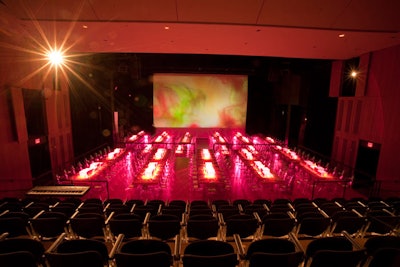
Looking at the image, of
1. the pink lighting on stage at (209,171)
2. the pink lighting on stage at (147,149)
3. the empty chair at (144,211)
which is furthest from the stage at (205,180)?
the empty chair at (144,211)

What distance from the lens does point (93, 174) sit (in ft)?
27.8

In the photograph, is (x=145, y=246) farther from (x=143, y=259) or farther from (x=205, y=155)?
(x=205, y=155)

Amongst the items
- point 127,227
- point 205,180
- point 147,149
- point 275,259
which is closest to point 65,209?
point 127,227

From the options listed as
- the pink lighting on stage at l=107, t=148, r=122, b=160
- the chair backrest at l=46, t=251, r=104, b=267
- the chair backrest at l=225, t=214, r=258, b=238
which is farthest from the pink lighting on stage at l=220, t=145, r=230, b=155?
the chair backrest at l=46, t=251, r=104, b=267

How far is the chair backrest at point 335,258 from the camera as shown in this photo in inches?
98.8

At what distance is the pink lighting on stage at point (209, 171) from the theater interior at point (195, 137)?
118mm

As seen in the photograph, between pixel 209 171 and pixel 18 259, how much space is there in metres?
6.51

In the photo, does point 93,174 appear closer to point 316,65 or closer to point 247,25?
point 247,25

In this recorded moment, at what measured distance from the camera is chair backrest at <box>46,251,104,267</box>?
2.43 meters

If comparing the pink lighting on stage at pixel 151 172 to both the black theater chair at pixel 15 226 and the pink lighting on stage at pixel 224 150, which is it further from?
the pink lighting on stage at pixel 224 150

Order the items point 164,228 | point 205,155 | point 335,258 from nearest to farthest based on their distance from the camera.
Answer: point 335,258, point 164,228, point 205,155

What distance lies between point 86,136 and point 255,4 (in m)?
12.8

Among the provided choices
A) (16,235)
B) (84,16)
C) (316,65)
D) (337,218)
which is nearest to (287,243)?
(337,218)

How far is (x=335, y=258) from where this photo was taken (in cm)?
253
